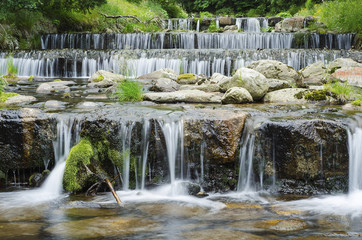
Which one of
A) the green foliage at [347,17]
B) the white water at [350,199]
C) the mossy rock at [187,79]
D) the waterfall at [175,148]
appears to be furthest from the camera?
the green foliage at [347,17]

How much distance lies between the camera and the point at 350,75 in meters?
10.2

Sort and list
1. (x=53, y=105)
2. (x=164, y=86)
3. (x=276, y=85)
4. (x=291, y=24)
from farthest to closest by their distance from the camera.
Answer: (x=291, y=24), (x=164, y=86), (x=276, y=85), (x=53, y=105)

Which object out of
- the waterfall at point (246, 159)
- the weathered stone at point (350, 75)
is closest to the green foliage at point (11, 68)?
the waterfall at point (246, 159)

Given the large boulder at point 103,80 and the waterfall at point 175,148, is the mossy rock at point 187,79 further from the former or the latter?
the waterfall at point 175,148

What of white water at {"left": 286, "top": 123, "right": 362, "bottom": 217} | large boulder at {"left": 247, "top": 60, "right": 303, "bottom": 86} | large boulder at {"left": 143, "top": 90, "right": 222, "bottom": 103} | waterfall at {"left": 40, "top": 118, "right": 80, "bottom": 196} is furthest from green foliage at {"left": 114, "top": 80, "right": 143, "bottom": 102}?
white water at {"left": 286, "top": 123, "right": 362, "bottom": 217}

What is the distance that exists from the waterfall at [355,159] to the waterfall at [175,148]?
264 cm

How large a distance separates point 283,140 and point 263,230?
2.01m

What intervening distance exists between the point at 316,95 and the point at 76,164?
5477mm

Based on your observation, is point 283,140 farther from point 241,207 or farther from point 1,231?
point 1,231

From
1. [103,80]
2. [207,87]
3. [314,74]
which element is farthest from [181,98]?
[314,74]

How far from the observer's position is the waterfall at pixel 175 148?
242 inches

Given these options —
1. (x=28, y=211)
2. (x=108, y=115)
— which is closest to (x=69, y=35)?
(x=108, y=115)

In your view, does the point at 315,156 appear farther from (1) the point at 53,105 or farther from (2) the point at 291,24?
(2) the point at 291,24

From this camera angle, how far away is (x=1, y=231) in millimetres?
4234
